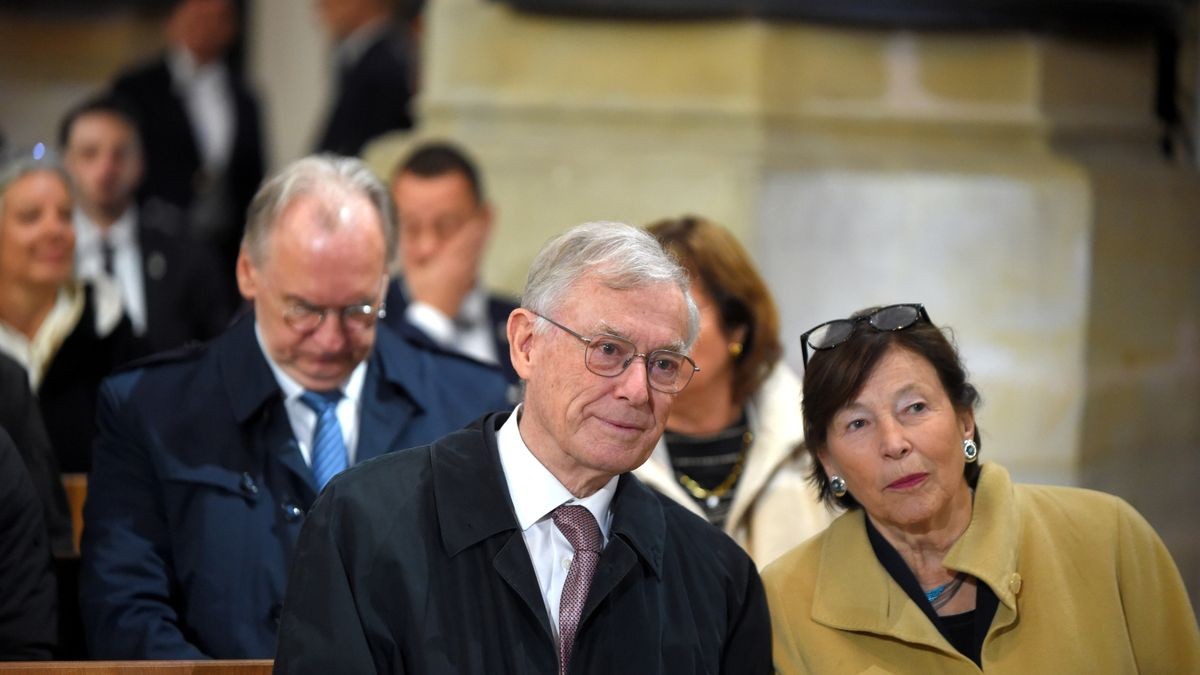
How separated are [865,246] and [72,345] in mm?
2536

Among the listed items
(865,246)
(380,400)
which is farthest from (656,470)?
(865,246)

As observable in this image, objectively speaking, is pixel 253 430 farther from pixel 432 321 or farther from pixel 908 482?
pixel 432 321

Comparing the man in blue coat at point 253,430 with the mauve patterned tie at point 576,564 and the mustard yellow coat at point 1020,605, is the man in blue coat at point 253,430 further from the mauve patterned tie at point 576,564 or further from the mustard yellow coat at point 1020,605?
the mustard yellow coat at point 1020,605

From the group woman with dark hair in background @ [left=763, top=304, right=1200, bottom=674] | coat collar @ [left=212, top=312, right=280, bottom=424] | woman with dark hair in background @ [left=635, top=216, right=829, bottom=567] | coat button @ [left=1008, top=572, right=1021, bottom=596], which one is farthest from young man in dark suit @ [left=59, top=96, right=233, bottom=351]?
coat button @ [left=1008, top=572, right=1021, bottom=596]

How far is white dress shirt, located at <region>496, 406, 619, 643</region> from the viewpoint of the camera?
3178 millimetres

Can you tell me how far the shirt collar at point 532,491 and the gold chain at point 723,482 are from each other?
4.53 ft

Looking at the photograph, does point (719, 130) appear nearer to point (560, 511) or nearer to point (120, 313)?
point (120, 313)

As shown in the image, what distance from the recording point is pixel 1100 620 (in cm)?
350

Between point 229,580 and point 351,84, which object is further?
point 351,84

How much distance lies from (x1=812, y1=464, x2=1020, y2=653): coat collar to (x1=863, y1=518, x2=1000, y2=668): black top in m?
0.02

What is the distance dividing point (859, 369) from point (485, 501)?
856 mm

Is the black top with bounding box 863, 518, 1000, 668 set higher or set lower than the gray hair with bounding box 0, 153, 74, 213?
lower

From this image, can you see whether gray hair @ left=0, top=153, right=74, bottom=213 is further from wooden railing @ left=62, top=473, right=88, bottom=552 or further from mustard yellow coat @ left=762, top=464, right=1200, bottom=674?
mustard yellow coat @ left=762, top=464, right=1200, bottom=674

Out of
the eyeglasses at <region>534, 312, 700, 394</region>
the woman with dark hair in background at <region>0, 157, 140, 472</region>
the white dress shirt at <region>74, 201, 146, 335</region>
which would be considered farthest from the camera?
the white dress shirt at <region>74, 201, 146, 335</region>
